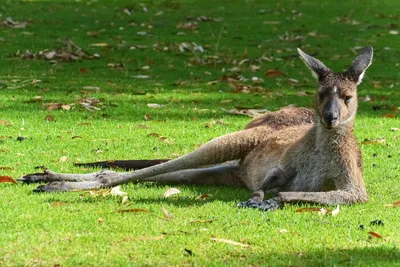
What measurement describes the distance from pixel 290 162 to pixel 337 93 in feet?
2.35

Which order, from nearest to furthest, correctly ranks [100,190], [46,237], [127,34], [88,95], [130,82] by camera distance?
1. [46,237]
2. [100,190]
3. [88,95]
4. [130,82]
5. [127,34]

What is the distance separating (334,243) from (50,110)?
5.62m

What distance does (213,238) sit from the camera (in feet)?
17.9

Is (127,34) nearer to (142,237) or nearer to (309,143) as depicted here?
(309,143)

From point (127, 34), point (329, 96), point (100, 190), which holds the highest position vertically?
point (329, 96)

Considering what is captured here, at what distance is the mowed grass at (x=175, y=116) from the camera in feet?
17.5

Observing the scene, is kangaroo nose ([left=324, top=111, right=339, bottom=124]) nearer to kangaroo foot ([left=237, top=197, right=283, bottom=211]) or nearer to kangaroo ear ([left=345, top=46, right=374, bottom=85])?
kangaroo ear ([left=345, top=46, right=374, bottom=85])

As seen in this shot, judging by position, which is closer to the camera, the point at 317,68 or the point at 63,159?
the point at 317,68

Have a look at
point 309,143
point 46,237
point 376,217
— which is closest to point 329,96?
point 309,143

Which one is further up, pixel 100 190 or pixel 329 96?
pixel 329 96

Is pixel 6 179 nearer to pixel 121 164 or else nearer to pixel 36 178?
pixel 36 178

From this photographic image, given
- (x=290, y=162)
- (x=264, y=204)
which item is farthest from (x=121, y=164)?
(x=264, y=204)

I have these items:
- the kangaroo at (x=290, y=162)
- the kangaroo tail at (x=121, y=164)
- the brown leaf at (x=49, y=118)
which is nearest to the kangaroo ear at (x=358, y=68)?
the kangaroo at (x=290, y=162)

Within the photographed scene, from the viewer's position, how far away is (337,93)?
6578mm
